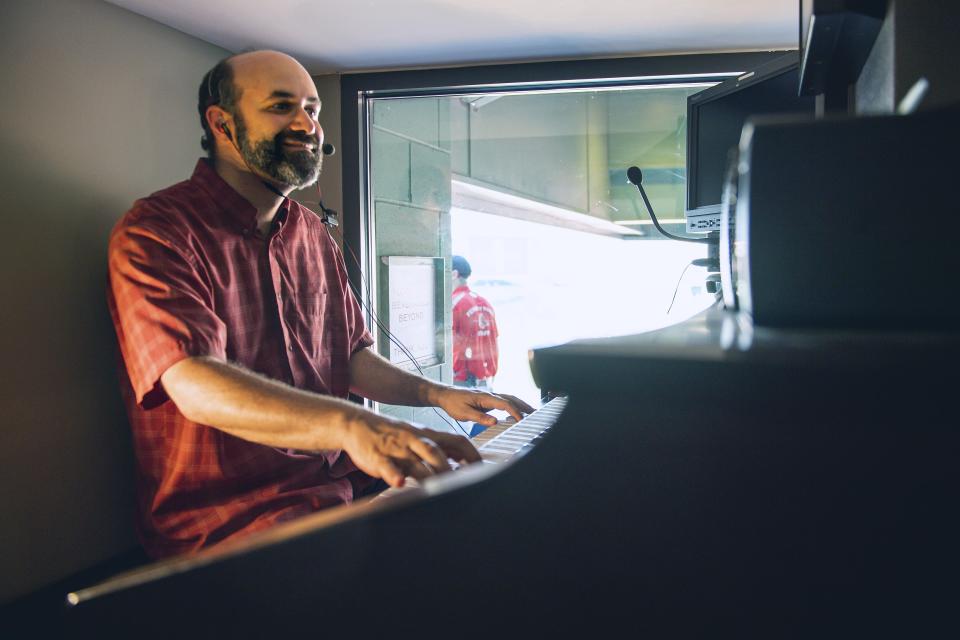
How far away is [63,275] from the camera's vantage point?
5.49 ft

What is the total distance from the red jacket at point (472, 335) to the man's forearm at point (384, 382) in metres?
1.84

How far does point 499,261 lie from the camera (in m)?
3.68

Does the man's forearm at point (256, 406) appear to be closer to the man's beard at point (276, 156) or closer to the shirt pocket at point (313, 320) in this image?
the shirt pocket at point (313, 320)

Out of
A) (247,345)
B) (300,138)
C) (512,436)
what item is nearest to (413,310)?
(300,138)

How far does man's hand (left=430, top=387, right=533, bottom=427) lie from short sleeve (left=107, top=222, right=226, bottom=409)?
1.62 ft

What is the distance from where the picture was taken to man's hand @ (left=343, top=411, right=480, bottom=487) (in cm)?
87

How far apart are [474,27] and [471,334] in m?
1.89

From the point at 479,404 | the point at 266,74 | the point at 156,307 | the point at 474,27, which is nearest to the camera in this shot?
the point at 156,307

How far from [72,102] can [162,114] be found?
30 cm

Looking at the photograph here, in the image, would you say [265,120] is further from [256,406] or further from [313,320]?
[256,406]

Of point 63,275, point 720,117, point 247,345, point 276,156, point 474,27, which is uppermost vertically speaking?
point 474,27

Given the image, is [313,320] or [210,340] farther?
[313,320]

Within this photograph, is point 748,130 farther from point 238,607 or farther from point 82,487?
point 82,487

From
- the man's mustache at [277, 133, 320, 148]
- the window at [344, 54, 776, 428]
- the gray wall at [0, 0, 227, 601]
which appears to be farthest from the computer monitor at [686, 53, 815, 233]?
the gray wall at [0, 0, 227, 601]
